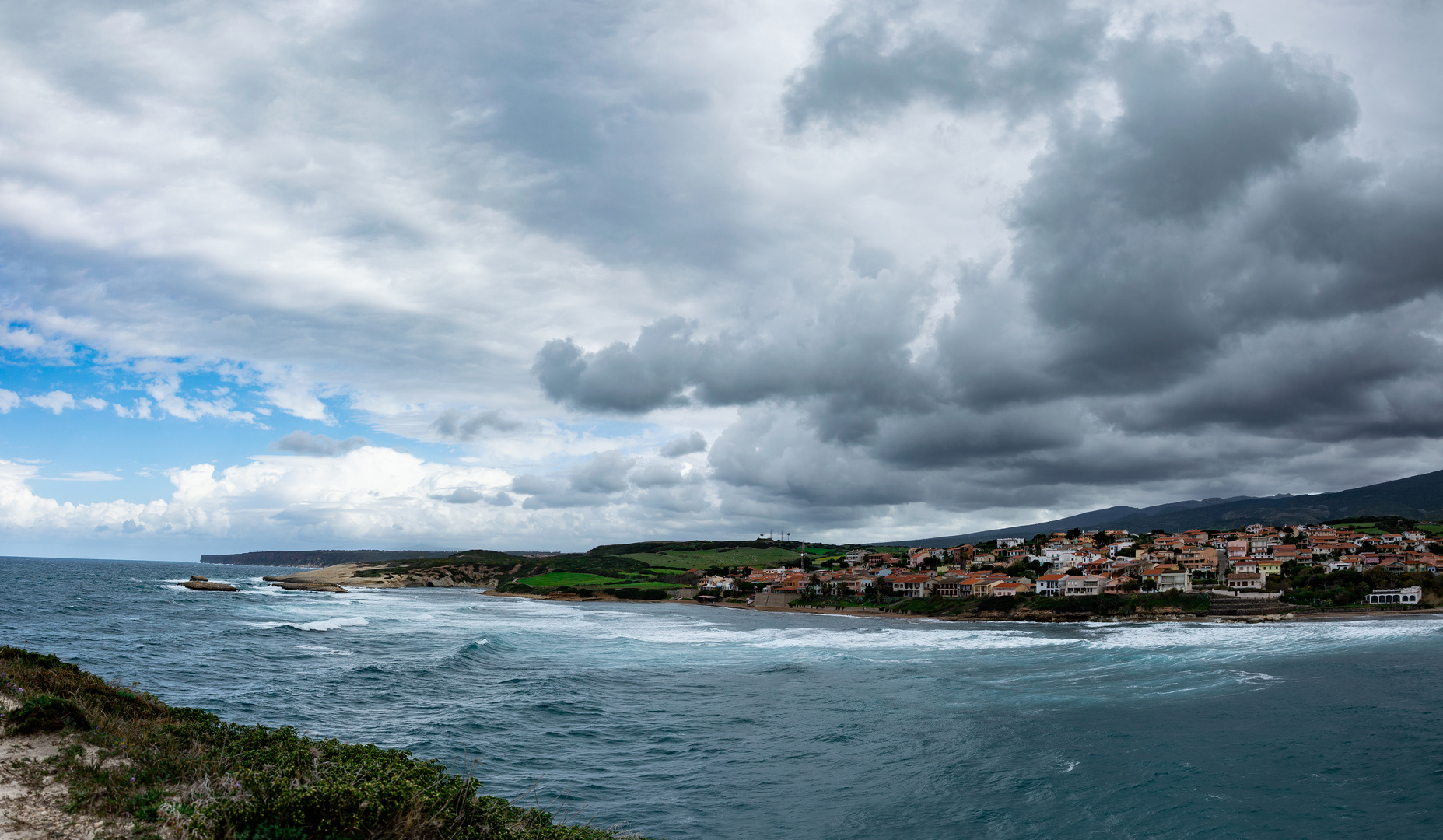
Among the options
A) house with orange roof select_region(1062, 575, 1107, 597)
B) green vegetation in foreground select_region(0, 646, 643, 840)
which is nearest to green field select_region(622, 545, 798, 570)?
house with orange roof select_region(1062, 575, 1107, 597)

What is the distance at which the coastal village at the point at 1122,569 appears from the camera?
78.8 metres

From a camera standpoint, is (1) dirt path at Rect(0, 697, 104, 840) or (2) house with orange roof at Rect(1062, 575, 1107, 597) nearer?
(1) dirt path at Rect(0, 697, 104, 840)

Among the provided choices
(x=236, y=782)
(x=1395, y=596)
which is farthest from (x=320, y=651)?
(x=1395, y=596)

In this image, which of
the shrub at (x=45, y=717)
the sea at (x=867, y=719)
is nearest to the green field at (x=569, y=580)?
the sea at (x=867, y=719)

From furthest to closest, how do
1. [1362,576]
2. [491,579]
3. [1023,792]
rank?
[491,579] → [1362,576] → [1023,792]

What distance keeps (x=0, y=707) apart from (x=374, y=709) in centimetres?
1278

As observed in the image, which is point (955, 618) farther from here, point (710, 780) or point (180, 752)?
point (180, 752)

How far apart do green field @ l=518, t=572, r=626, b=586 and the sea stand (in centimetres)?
7829

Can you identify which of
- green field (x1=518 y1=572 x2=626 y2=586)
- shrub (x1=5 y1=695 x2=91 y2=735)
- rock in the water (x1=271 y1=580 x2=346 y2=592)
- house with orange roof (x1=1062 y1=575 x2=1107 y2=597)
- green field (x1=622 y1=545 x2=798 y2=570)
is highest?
shrub (x1=5 y1=695 x2=91 y2=735)

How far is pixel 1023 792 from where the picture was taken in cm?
1567

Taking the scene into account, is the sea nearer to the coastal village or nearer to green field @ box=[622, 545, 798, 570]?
the coastal village

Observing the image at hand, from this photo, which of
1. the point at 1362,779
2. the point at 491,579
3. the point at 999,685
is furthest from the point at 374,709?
the point at 491,579

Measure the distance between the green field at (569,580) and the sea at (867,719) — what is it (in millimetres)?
78291

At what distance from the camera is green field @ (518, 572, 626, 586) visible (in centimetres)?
12469
